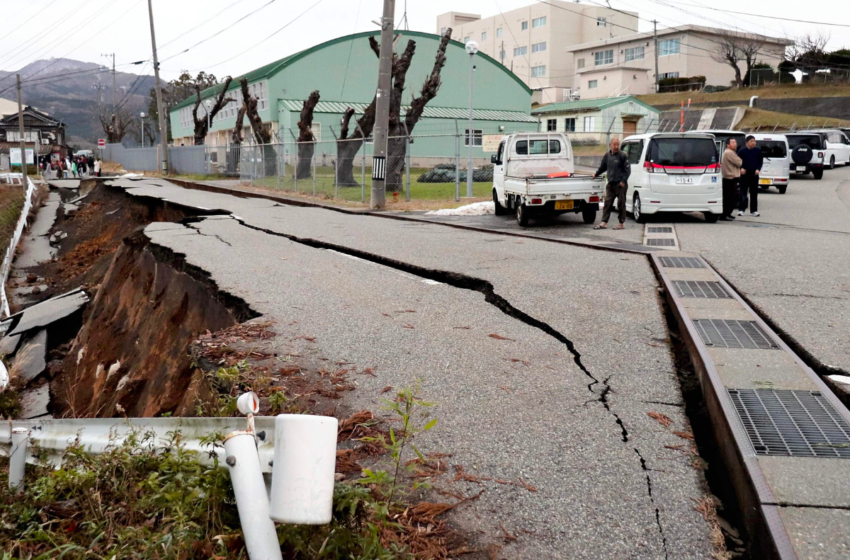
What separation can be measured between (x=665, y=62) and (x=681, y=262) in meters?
65.8

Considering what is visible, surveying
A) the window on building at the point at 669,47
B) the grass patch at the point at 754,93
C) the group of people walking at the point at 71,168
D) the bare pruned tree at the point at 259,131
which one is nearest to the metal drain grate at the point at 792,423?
the bare pruned tree at the point at 259,131

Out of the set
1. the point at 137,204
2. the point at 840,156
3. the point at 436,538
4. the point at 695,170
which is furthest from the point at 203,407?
the point at 840,156

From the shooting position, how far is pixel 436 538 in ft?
9.70

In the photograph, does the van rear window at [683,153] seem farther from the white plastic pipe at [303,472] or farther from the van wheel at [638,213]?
the white plastic pipe at [303,472]

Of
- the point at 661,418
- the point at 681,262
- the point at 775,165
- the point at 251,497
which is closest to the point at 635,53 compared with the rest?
the point at 775,165

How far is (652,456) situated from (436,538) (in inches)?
54.0

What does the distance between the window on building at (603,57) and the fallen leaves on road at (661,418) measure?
2980 inches

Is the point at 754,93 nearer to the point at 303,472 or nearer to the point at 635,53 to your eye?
the point at 635,53

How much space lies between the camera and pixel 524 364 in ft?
17.5

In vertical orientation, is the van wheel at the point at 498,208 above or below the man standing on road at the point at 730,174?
below

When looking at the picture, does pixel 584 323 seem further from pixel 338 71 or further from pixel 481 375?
pixel 338 71

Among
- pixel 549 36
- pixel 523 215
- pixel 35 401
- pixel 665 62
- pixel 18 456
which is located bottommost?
pixel 35 401

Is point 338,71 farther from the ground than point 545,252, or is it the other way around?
point 338,71

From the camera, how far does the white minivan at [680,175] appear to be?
51.3ft
